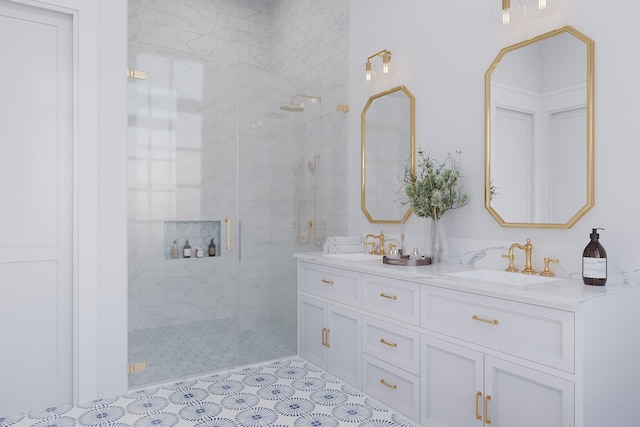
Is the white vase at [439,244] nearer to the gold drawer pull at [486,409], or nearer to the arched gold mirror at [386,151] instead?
the arched gold mirror at [386,151]

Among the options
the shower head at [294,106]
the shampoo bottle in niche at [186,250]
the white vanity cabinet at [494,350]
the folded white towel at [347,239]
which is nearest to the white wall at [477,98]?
the folded white towel at [347,239]

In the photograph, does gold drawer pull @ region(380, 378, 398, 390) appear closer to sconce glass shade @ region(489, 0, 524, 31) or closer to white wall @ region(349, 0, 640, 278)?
white wall @ region(349, 0, 640, 278)

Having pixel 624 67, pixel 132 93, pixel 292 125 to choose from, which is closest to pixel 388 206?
pixel 292 125

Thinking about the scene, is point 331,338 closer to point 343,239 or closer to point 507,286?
point 343,239

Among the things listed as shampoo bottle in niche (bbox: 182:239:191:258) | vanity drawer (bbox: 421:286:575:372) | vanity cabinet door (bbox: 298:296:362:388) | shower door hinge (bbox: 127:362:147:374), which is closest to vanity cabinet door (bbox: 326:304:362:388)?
vanity cabinet door (bbox: 298:296:362:388)

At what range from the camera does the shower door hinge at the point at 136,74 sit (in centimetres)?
261

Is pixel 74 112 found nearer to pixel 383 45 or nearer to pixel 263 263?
pixel 263 263

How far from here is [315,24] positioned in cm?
388

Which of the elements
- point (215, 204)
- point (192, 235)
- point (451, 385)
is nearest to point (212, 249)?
point (192, 235)

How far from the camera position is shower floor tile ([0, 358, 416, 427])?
2230mm

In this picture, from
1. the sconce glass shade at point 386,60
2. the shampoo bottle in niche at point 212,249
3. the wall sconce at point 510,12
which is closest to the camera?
the wall sconce at point 510,12

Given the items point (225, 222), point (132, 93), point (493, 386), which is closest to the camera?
point (493, 386)

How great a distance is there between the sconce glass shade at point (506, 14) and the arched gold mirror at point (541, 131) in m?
0.12

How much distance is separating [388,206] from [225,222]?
1.15 m
